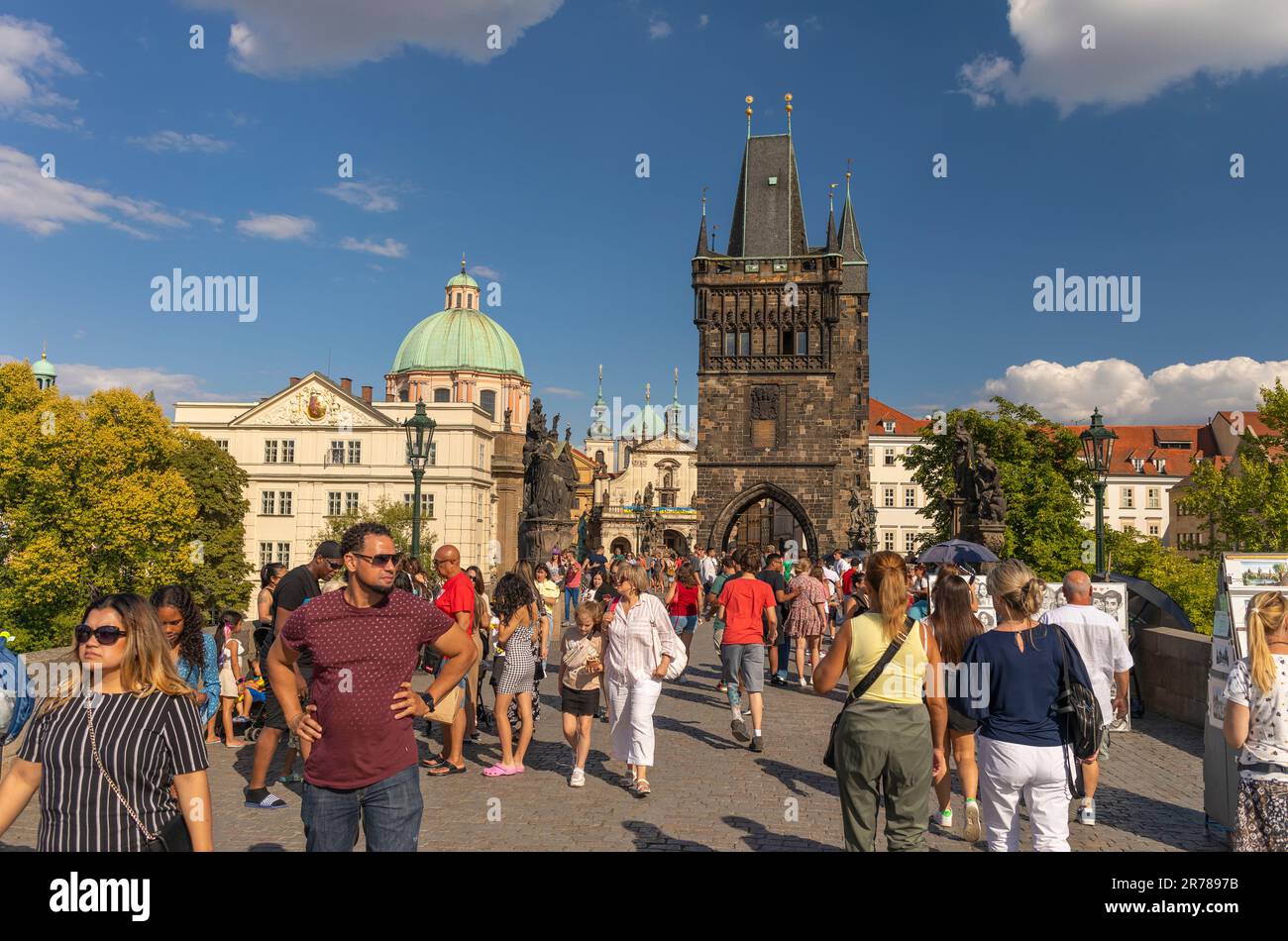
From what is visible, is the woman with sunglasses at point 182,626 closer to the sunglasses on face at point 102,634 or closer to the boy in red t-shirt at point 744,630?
the sunglasses on face at point 102,634

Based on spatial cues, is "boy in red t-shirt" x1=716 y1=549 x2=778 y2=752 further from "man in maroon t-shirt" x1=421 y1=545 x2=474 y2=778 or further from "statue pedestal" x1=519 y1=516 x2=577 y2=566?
"statue pedestal" x1=519 y1=516 x2=577 y2=566

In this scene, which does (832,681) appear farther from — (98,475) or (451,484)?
(451,484)

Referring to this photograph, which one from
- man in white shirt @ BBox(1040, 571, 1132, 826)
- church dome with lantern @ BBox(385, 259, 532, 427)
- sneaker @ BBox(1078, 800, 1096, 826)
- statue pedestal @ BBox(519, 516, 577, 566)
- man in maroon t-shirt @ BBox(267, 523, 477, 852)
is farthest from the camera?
church dome with lantern @ BBox(385, 259, 532, 427)

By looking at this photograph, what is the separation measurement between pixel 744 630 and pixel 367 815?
5747 mm

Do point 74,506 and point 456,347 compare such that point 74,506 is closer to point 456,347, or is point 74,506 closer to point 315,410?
point 315,410

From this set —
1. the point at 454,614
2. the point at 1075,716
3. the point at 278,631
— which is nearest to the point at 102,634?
the point at 278,631

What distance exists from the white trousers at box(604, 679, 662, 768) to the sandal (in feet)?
4.43

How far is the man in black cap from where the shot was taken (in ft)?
21.0

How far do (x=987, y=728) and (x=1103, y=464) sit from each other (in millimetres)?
11425

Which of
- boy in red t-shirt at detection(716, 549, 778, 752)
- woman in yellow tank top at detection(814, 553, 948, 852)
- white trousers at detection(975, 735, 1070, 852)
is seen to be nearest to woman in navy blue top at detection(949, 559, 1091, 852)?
white trousers at detection(975, 735, 1070, 852)

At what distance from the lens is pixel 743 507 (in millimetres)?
47750

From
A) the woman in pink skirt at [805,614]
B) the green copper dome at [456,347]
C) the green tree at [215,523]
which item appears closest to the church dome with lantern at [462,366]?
the green copper dome at [456,347]

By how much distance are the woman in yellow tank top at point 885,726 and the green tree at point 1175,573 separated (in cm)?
2845
